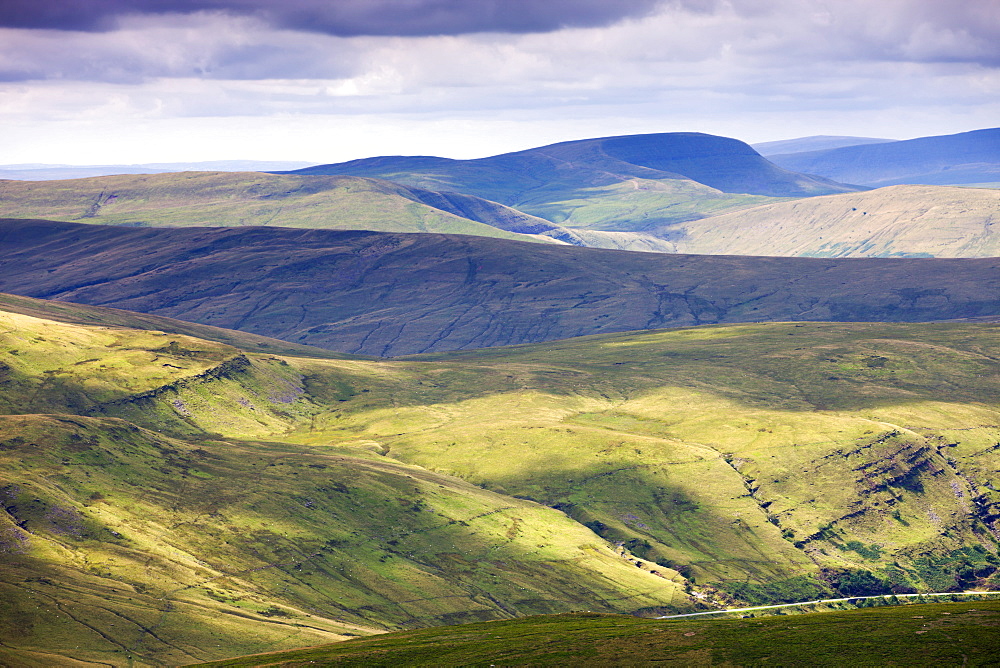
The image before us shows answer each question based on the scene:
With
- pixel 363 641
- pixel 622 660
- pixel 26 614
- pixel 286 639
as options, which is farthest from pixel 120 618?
pixel 622 660

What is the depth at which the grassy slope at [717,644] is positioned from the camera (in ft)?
344

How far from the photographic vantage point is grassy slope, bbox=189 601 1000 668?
4129 inches

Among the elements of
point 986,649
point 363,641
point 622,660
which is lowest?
point 363,641

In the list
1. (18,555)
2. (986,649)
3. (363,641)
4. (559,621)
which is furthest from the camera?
(18,555)

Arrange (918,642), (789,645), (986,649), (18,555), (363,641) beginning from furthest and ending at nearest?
1. (18,555)
2. (363,641)
3. (789,645)
4. (918,642)
5. (986,649)

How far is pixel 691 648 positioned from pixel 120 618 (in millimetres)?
97347

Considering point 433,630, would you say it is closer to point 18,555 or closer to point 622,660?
point 622,660

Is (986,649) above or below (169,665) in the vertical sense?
above

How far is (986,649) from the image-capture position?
326 ft

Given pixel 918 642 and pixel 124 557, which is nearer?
pixel 918 642

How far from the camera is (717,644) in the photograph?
117688 mm

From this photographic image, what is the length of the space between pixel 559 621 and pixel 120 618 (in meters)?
72.2

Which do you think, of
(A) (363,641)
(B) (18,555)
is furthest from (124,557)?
(A) (363,641)

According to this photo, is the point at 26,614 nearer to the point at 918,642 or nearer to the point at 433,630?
the point at 433,630
